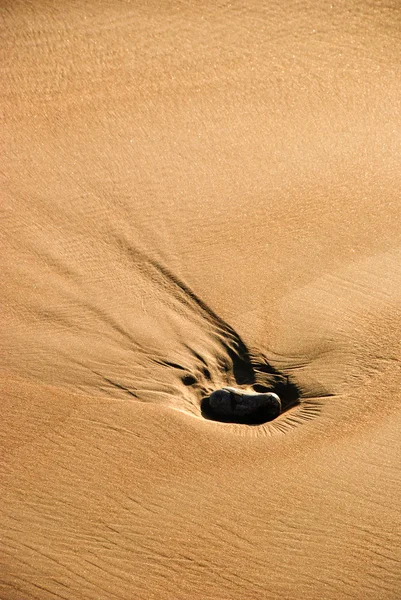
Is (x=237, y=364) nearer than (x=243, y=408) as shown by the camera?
No

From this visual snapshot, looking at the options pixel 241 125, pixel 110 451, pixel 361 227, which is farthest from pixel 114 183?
pixel 110 451

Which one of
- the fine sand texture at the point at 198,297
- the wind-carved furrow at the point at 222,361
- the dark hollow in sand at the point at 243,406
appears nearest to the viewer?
the fine sand texture at the point at 198,297

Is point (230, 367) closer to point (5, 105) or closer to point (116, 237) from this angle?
point (116, 237)

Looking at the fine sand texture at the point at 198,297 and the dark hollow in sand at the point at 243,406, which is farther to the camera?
the dark hollow in sand at the point at 243,406

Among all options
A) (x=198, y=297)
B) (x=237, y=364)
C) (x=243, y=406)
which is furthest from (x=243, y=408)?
(x=198, y=297)

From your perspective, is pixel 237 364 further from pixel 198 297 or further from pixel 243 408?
pixel 198 297
